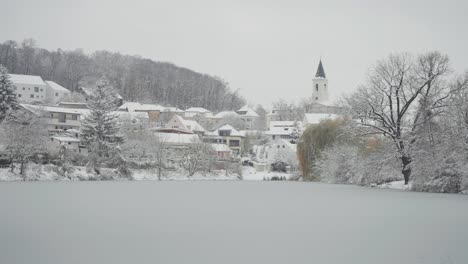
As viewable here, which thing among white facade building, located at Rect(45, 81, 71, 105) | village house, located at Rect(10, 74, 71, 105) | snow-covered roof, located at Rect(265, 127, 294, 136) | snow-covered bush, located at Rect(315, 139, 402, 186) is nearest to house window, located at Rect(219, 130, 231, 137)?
snow-covered roof, located at Rect(265, 127, 294, 136)

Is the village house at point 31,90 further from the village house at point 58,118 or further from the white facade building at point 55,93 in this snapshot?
the village house at point 58,118

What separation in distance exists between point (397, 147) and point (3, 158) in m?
34.2

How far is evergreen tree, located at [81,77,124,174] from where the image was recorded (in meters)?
52.9

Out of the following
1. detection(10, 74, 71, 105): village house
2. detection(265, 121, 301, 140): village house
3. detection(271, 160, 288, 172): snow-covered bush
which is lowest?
detection(271, 160, 288, 172): snow-covered bush

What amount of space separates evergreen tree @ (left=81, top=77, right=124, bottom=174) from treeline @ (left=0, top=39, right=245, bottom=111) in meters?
96.0

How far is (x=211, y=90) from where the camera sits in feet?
571

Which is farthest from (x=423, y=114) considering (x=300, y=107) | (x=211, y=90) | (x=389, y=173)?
(x=211, y=90)

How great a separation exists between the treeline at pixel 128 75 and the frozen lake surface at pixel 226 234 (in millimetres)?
134116

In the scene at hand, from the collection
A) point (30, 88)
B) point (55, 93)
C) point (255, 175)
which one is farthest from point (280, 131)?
point (30, 88)

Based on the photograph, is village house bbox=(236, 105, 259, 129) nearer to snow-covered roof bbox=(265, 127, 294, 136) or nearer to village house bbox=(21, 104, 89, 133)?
snow-covered roof bbox=(265, 127, 294, 136)

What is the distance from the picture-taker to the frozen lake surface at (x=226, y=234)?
10453 mm

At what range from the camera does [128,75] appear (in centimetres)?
16688

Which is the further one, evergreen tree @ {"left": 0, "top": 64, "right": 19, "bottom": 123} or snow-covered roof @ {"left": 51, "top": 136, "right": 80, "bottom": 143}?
snow-covered roof @ {"left": 51, "top": 136, "right": 80, "bottom": 143}

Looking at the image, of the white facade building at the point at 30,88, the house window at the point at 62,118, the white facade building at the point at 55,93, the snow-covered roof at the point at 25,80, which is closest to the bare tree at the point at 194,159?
the house window at the point at 62,118
